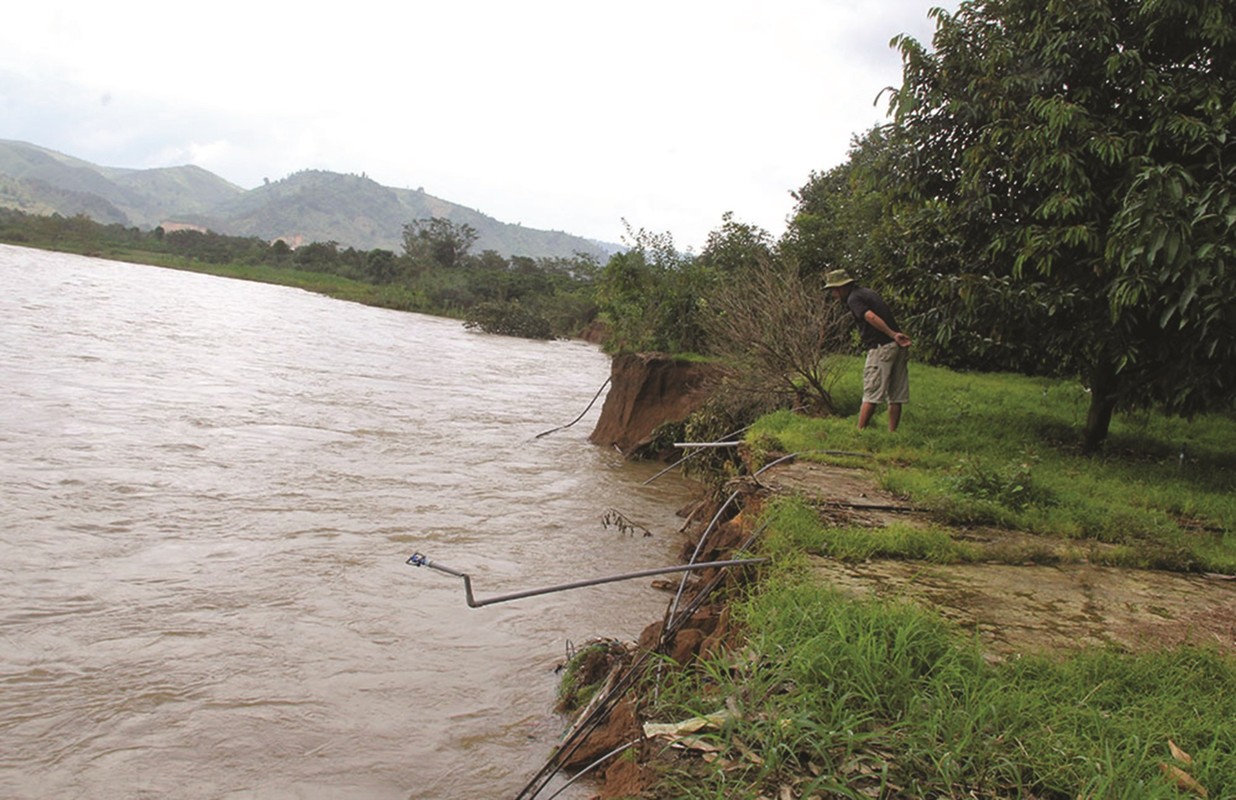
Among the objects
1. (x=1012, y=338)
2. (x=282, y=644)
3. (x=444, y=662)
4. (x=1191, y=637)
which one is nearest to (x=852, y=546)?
(x=1191, y=637)

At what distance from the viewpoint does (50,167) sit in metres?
198

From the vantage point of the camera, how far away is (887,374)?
792 centimetres

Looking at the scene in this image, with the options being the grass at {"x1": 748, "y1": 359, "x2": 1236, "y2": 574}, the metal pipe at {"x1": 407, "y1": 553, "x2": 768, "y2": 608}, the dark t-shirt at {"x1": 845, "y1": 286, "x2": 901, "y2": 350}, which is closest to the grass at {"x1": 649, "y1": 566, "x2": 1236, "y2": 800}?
the metal pipe at {"x1": 407, "y1": 553, "x2": 768, "y2": 608}

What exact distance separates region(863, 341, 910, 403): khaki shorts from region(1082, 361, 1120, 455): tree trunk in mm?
1771

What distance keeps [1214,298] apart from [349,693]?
21.0ft

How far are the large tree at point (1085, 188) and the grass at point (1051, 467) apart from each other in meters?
0.75

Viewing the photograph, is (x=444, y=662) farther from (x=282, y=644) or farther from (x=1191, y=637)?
(x=1191, y=637)

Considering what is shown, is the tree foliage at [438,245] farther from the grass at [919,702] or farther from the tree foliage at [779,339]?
the grass at [919,702]

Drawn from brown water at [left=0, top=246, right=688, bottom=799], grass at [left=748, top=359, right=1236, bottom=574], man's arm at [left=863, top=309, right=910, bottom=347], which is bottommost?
brown water at [left=0, top=246, right=688, bottom=799]

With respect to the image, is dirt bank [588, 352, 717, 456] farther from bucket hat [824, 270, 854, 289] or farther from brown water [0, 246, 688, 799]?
bucket hat [824, 270, 854, 289]

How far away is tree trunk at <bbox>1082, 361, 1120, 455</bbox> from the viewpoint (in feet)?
25.7

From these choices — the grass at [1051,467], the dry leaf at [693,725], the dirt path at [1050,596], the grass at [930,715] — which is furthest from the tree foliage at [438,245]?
the dry leaf at [693,725]

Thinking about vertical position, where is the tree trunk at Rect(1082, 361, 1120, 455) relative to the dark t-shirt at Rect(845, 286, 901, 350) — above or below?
below

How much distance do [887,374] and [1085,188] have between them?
226 cm
